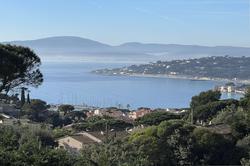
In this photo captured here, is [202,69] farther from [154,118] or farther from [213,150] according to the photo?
[213,150]

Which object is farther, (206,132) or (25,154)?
(206,132)

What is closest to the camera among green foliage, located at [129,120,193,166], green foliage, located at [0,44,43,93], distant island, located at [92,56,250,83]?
green foliage, located at [0,44,43,93]

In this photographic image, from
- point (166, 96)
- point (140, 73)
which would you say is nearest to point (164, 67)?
point (140, 73)

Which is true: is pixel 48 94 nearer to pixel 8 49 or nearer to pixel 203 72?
pixel 203 72

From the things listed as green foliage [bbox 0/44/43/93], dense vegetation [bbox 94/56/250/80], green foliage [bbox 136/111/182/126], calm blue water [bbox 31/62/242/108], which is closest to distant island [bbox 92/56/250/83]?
dense vegetation [bbox 94/56/250/80]

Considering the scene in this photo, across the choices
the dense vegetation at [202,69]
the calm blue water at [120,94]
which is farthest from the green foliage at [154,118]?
the dense vegetation at [202,69]

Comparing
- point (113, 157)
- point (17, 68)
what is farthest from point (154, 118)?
point (113, 157)

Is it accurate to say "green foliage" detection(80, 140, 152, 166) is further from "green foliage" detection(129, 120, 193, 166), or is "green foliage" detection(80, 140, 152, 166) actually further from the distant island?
the distant island
